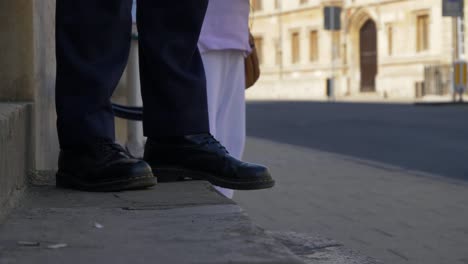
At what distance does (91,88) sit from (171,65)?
9.3 inches

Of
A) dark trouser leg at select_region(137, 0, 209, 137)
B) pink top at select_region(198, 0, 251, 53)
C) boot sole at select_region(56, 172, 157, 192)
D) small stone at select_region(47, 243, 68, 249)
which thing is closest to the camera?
small stone at select_region(47, 243, 68, 249)

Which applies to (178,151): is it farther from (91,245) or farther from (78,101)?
(91,245)

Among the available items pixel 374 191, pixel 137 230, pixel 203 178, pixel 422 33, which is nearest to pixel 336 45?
pixel 422 33

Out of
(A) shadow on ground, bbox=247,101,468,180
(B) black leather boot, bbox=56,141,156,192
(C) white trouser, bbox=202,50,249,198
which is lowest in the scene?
(A) shadow on ground, bbox=247,101,468,180

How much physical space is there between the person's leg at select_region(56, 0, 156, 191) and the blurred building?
30898 millimetres

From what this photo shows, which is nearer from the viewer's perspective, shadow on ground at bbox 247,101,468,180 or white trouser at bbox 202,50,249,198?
white trouser at bbox 202,50,249,198

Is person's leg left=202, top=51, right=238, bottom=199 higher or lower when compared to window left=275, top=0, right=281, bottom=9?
lower

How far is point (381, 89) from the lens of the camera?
40906 mm

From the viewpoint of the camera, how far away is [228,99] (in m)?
3.80

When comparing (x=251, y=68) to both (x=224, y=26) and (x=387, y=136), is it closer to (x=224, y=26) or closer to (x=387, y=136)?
(x=224, y=26)

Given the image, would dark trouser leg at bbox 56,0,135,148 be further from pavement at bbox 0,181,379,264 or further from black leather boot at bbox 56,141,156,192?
pavement at bbox 0,181,379,264

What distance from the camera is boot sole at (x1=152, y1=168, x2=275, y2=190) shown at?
2.80 meters

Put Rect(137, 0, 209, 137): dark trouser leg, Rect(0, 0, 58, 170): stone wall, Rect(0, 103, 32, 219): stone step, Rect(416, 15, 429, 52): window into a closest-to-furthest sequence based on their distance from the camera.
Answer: Rect(0, 103, 32, 219): stone step
Rect(137, 0, 209, 137): dark trouser leg
Rect(0, 0, 58, 170): stone wall
Rect(416, 15, 429, 52): window

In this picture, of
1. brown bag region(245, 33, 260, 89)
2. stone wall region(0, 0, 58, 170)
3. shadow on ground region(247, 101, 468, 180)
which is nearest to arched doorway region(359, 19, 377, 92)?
shadow on ground region(247, 101, 468, 180)
